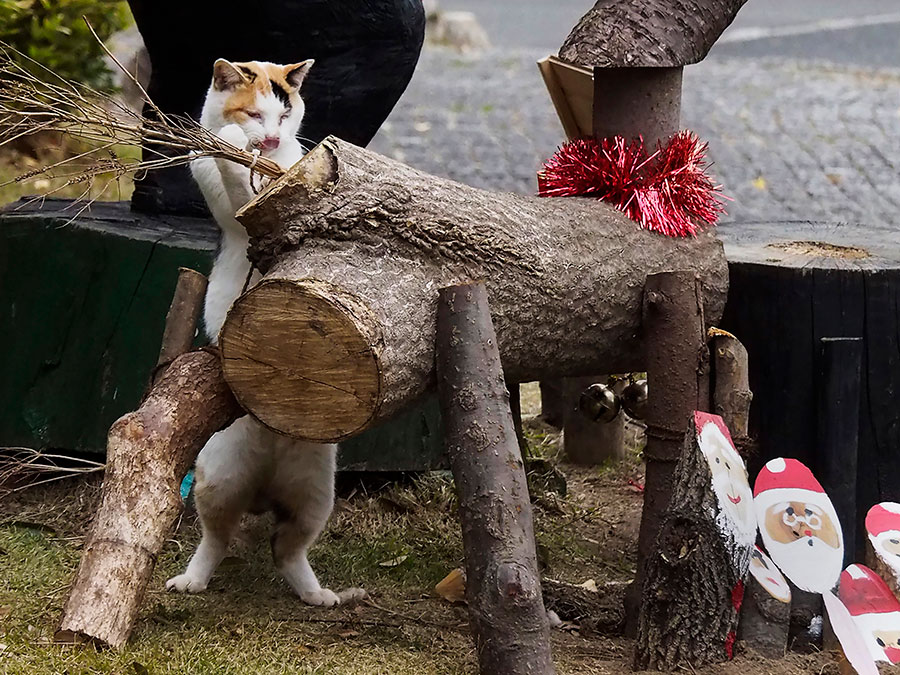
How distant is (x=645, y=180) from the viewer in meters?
3.03

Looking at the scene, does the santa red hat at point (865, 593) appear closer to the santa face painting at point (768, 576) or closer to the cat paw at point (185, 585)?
the santa face painting at point (768, 576)

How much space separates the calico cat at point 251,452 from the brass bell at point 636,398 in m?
0.82

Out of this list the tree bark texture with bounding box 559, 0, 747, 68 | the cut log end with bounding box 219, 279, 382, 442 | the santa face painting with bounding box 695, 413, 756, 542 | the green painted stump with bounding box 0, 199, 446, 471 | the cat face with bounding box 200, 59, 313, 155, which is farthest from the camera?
the green painted stump with bounding box 0, 199, 446, 471

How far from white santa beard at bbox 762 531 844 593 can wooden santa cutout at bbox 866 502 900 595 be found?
0.39ft

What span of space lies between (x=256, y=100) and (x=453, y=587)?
4.53ft

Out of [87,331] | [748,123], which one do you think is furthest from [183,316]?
[748,123]

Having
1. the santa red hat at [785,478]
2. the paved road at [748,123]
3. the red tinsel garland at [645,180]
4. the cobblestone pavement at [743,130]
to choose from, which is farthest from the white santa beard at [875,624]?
the paved road at [748,123]

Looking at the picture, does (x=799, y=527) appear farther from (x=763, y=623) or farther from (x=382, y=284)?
(x=382, y=284)

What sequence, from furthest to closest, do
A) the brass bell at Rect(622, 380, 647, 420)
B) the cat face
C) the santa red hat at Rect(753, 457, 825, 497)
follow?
the brass bell at Rect(622, 380, 647, 420)
the cat face
the santa red hat at Rect(753, 457, 825, 497)

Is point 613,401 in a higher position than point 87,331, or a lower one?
lower

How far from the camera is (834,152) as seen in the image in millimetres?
8383

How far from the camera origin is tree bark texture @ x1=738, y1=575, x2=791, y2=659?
8.31 feet

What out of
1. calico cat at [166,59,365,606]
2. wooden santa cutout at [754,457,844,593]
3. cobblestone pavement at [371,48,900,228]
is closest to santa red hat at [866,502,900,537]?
wooden santa cutout at [754,457,844,593]

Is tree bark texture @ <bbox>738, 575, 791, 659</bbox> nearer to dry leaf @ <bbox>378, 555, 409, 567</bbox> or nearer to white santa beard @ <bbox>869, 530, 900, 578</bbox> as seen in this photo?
white santa beard @ <bbox>869, 530, 900, 578</bbox>
